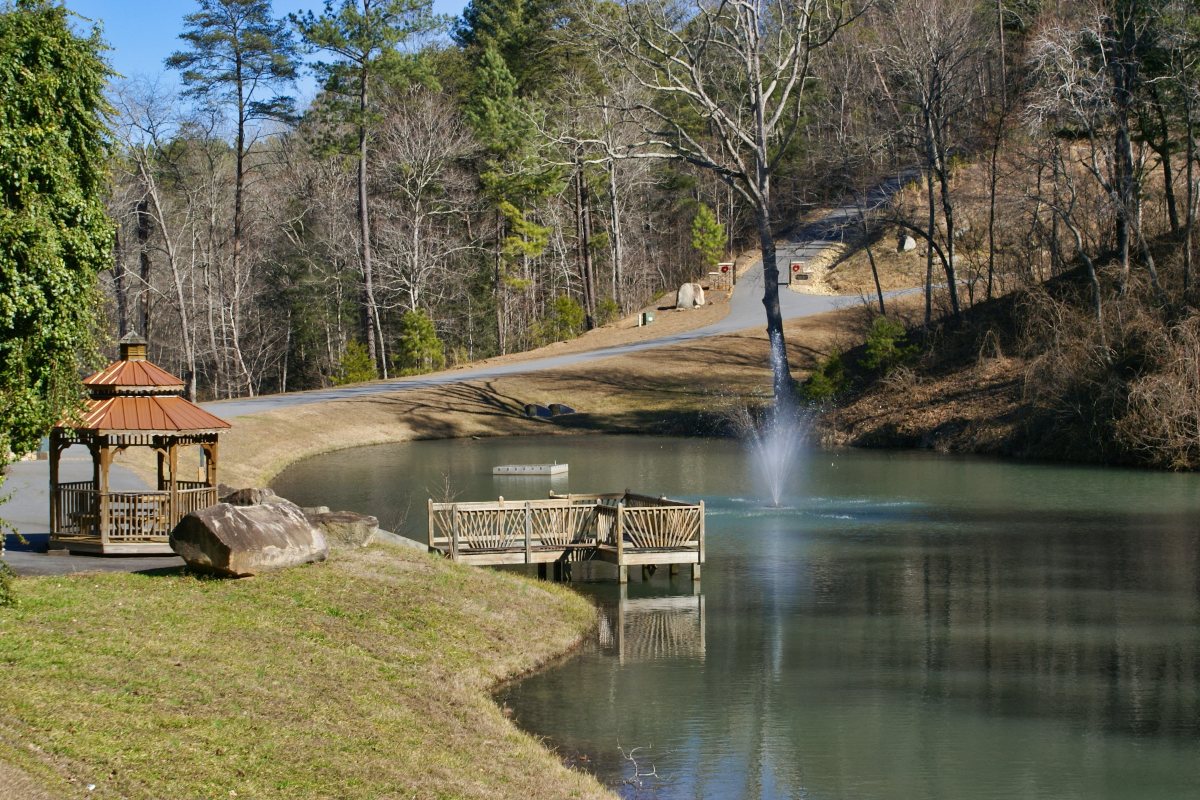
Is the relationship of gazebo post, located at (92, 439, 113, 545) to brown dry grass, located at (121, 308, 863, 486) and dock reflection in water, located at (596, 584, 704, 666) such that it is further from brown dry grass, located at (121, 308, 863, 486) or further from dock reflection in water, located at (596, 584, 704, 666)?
brown dry grass, located at (121, 308, 863, 486)

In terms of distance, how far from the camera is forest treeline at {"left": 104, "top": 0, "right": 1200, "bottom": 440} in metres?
43.8

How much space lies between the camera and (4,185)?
13852 millimetres

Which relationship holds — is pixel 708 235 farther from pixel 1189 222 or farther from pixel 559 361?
pixel 1189 222

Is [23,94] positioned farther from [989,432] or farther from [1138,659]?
[989,432]

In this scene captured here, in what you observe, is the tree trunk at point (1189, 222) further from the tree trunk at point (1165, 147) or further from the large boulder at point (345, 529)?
the large boulder at point (345, 529)

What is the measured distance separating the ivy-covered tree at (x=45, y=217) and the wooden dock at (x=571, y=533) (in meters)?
8.98

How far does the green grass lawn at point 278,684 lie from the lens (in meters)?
10.5

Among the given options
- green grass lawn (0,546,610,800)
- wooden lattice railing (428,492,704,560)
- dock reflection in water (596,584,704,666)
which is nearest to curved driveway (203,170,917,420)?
wooden lattice railing (428,492,704,560)

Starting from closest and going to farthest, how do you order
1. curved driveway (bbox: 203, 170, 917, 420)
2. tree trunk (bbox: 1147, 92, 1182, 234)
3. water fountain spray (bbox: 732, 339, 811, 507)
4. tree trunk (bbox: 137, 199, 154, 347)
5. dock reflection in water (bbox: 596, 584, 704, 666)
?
dock reflection in water (bbox: 596, 584, 704, 666)
water fountain spray (bbox: 732, 339, 811, 507)
tree trunk (bbox: 1147, 92, 1182, 234)
curved driveway (bbox: 203, 170, 917, 420)
tree trunk (bbox: 137, 199, 154, 347)

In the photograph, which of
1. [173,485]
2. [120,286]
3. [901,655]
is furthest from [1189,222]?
[120,286]

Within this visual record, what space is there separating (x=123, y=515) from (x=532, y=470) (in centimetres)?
1851

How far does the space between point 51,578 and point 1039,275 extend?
44.9 metres

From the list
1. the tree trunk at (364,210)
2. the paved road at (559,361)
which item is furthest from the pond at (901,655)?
the tree trunk at (364,210)

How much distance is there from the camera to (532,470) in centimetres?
3959
